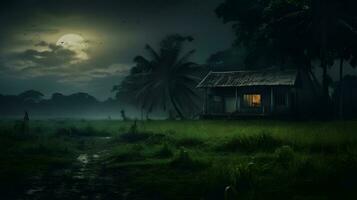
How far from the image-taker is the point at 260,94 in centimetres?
3916

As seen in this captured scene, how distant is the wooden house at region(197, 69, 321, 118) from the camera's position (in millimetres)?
37375

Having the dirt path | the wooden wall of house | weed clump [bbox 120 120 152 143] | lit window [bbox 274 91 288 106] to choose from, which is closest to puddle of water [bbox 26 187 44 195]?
the dirt path

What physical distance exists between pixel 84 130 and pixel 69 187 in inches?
907

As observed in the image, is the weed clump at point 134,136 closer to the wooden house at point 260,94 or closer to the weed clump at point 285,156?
the weed clump at point 285,156

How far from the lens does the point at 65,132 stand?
3438cm

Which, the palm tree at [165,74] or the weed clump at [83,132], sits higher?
the palm tree at [165,74]

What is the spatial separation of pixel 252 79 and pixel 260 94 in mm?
1642

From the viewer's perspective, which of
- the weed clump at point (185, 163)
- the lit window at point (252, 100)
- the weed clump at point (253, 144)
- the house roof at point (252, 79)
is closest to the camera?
the weed clump at point (185, 163)

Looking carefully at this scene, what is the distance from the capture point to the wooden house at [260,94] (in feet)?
123

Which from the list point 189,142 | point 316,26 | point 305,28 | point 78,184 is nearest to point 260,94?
point 305,28

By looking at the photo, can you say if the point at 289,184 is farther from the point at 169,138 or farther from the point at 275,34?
the point at 275,34

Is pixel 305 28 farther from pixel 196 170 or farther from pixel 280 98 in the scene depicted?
pixel 196 170

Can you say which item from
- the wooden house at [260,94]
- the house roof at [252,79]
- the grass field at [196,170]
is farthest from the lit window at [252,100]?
the grass field at [196,170]

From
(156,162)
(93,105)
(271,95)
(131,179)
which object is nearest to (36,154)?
(156,162)
